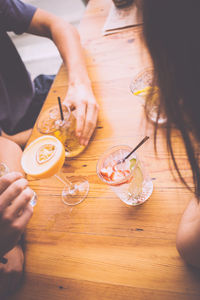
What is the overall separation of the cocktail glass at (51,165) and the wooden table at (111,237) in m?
0.04

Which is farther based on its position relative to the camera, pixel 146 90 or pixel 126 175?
pixel 146 90

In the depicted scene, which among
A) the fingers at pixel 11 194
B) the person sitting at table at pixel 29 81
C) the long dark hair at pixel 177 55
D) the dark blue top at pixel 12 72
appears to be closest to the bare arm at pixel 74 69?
the person sitting at table at pixel 29 81

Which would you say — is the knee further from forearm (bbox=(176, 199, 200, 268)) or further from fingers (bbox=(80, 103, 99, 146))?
forearm (bbox=(176, 199, 200, 268))

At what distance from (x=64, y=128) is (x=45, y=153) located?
0.72 feet

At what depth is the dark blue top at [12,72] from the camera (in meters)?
1.66

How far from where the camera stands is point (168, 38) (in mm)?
497

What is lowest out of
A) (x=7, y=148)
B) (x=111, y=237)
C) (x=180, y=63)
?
(x=111, y=237)

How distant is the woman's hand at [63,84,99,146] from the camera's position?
1.12 meters

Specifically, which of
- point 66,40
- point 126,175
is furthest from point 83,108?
point 66,40

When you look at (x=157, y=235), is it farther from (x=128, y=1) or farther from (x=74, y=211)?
(x=128, y=1)

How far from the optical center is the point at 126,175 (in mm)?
832

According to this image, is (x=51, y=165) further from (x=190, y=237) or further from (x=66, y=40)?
(x=66, y=40)

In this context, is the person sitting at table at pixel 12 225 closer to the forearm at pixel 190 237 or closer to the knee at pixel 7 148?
the knee at pixel 7 148

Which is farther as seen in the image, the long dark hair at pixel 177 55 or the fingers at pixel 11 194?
the fingers at pixel 11 194
